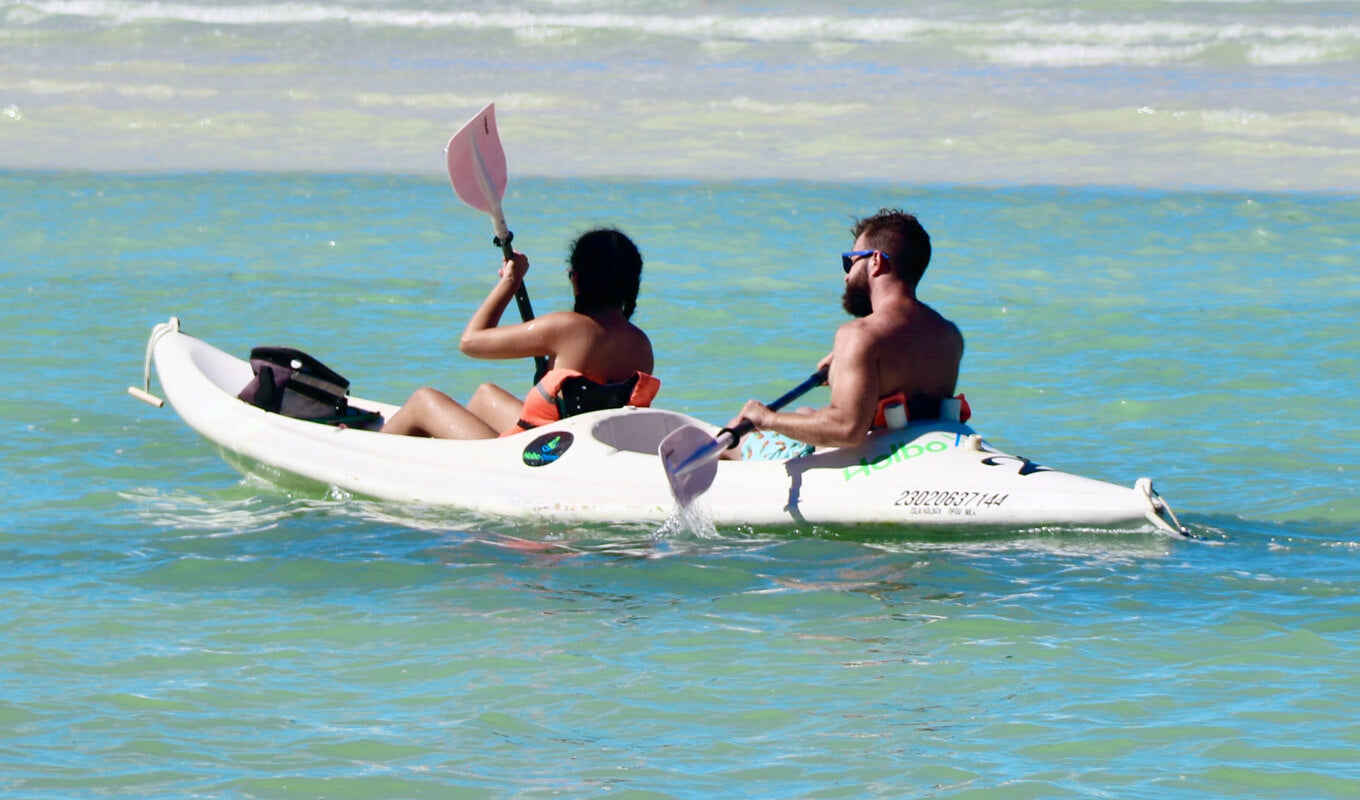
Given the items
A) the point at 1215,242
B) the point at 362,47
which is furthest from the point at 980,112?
the point at 362,47

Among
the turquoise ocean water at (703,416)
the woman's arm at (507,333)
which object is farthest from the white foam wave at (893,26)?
the woman's arm at (507,333)

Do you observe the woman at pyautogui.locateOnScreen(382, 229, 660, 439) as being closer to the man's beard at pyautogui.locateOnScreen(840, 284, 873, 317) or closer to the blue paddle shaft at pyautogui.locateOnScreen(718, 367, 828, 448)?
the blue paddle shaft at pyautogui.locateOnScreen(718, 367, 828, 448)

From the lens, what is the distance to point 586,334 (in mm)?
5922

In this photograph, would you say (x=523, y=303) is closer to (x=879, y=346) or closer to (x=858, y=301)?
(x=858, y=301)

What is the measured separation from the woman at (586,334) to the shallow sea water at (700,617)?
52 centimetres

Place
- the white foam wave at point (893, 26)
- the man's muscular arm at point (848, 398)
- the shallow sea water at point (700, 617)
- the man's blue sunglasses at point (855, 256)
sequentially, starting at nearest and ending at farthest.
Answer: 1. the shallow sea water at point (700, 617)
2. the man's muscular arm at point (848, 398)
3. the man's blue sunglasses at point (855, 256)
4. the white foam wave at point (893, 26)

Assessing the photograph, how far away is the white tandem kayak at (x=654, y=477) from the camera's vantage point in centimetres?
548

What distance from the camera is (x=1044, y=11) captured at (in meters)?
27.3

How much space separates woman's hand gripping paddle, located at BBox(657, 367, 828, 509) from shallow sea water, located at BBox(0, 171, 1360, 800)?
16 centimetres

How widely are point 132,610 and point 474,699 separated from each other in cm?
133

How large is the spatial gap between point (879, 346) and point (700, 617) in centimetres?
112

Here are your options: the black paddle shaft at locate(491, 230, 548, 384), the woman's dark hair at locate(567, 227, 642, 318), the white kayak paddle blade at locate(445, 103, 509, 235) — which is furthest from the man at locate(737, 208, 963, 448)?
the white kayak paddle blade at locate(445, 103, 509, 235)

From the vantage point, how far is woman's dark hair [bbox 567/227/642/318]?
19.2 feet

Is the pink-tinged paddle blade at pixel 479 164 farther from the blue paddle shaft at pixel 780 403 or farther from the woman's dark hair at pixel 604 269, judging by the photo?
the blue paddle shaft at pixel 780 403
